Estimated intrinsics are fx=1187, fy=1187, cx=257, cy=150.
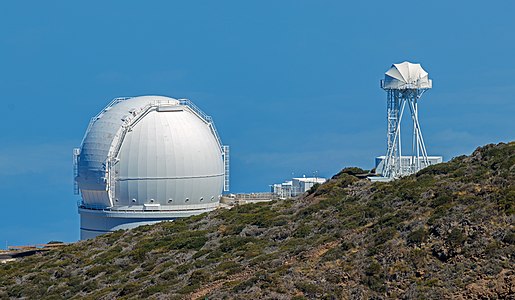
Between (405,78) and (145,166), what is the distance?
16.1 meters

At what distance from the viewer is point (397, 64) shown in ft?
217

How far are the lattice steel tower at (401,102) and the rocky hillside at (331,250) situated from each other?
6.81 metres

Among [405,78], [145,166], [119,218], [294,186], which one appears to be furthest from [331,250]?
[294,186]

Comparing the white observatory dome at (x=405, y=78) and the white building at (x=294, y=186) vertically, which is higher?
the white observatory dome at (x=405, y=78)

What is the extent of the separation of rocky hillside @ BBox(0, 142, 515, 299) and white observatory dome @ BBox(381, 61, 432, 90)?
748cm

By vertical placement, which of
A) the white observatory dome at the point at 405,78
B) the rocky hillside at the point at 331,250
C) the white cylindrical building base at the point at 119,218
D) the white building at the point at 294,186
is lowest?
the rocky hillside at the point at 331,250

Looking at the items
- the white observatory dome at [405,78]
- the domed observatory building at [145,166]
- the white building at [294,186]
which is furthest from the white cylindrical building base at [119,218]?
the white observatory dome at [405,78]

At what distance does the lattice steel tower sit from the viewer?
65438 mm

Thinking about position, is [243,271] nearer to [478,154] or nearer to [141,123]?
[478,154]

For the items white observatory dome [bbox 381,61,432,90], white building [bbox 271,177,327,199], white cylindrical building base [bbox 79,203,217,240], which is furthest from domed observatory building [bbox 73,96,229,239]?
white observatory dome [bbox 381,61,432,90]

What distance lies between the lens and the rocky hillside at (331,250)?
37188mm

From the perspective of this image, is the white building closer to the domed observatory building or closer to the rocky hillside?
the domed observatory building

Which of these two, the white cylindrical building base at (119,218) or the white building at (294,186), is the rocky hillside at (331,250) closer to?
the white cylindrical building base at (119,218)

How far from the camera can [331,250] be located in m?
41.4
